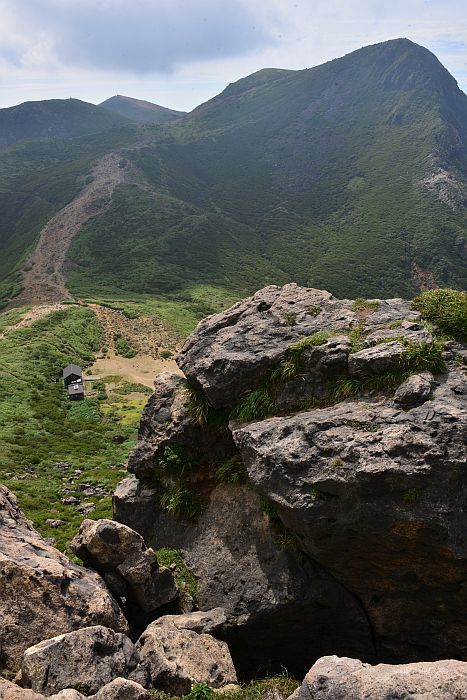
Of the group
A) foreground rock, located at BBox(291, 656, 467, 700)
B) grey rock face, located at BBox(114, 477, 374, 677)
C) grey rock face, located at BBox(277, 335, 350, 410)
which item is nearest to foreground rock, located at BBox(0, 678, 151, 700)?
foreground rock, located at BBox(291, 656, 467, 700)

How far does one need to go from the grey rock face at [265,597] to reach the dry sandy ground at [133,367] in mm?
50068

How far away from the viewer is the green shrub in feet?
40.5

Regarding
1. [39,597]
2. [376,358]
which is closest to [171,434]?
[39,597]

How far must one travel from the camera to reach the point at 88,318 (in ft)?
273

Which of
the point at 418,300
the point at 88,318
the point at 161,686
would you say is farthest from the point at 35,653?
the point at 88,318

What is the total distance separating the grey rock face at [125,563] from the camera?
38.5 ft

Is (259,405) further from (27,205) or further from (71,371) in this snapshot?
(27,205)

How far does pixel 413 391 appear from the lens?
429 inches

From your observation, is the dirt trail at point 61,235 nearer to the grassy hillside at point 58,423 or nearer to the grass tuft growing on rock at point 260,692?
the grassy hillside at point 58,423

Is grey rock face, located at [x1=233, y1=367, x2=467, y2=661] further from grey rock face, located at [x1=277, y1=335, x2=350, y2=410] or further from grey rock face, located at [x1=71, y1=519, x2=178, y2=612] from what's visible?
grey rock face, located at [x1=71, y1=519, x2=178, y2=612]

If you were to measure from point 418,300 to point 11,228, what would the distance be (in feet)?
533

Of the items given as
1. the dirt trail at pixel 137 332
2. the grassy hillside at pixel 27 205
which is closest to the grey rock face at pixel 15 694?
the dirt trail at pixel 137 332

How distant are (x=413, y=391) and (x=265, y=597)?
5.47 m

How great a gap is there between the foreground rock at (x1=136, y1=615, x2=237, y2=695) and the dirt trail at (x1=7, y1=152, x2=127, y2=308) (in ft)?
305
